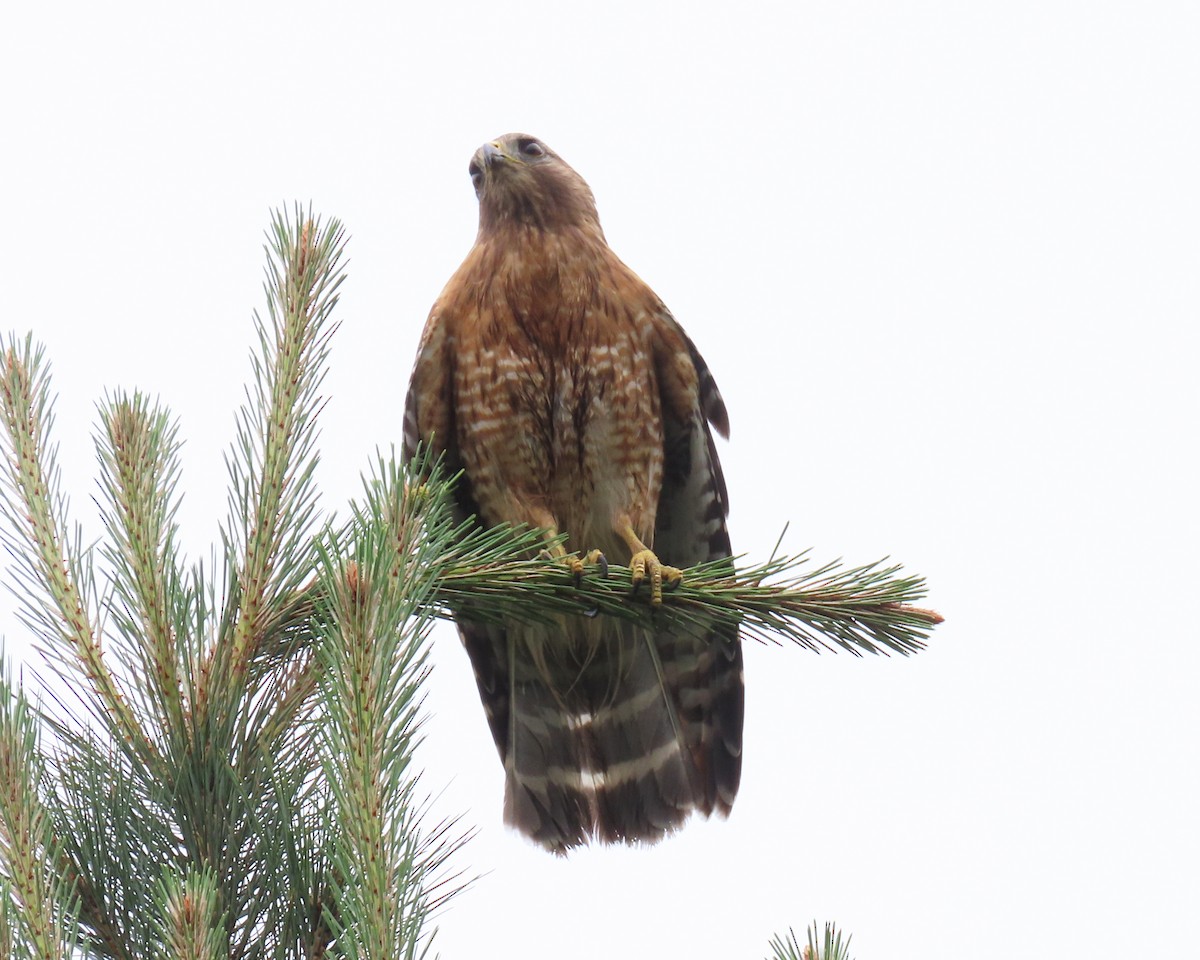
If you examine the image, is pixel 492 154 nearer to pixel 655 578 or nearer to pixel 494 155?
pixel 494 155

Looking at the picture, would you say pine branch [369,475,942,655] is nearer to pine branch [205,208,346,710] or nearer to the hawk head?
pine branch [205,208,346,710]

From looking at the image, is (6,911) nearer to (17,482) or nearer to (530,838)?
(17,482)

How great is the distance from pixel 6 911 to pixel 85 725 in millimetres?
634

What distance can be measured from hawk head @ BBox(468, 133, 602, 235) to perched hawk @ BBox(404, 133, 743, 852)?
13.4 inches

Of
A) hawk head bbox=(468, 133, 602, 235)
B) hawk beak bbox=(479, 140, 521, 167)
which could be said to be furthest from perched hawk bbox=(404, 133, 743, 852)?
hawk beak bbox=(479, 140, 521, 167)

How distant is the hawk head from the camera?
5090mm

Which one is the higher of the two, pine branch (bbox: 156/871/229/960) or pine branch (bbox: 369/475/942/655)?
pine branch (bbox: 369/475/942/655)

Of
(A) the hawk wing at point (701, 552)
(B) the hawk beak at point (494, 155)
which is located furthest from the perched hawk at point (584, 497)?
(B) the hawk beak at point (494, 155)

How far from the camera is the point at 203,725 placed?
233 centimetres

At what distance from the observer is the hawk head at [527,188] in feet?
16.7

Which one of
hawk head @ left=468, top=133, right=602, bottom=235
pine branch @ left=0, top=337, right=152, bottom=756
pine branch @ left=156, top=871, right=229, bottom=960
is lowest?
pine branch @ left=156, top=871, right=229, bottom=960

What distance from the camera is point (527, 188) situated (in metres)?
5.15

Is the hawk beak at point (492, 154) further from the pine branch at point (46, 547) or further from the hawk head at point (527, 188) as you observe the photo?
the pine branch at point (46, 547)

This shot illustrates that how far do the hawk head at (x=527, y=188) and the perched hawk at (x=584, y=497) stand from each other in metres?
0.34
